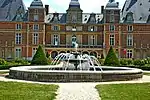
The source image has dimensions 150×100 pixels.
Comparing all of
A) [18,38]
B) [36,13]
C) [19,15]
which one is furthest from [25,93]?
[19,15]

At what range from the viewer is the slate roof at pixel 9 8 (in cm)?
5479

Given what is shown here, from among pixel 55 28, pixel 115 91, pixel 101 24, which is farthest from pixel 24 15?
pixel 115 91

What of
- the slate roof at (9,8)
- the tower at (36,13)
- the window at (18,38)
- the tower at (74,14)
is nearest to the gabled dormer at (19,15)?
the slate roof at (9,8)

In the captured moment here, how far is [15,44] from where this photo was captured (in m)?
53.8

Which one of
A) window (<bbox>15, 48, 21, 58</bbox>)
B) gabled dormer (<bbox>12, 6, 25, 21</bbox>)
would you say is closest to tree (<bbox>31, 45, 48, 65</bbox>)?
window (<bbox>15, 48, 21, 58</bbox>)

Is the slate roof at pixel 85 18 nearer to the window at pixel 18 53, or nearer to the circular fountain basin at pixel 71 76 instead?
the window at pixel 18 53

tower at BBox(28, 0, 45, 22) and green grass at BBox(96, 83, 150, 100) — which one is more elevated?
tower at BBox(28, 0, 45, 22)

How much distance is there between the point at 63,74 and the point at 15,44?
38204 millimetres

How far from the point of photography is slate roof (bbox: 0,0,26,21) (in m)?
54.8

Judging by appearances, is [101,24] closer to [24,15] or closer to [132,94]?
[24,15]

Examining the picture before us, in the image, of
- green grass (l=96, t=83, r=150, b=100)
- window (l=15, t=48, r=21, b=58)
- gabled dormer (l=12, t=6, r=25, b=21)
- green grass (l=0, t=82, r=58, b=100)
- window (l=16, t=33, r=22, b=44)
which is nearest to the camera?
green grass (l=0, t=82, r=58, b=100)

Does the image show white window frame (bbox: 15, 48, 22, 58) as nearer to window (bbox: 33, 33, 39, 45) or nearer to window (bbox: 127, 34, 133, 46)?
window (bbox: 33, 33, 39, 45)

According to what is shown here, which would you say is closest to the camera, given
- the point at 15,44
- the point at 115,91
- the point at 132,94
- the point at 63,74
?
the point at 132,94

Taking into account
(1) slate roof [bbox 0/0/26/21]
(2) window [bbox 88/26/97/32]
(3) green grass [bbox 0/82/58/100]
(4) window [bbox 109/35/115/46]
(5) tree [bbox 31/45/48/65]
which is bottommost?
(3) green grass [bbox 0/82/58/100]
